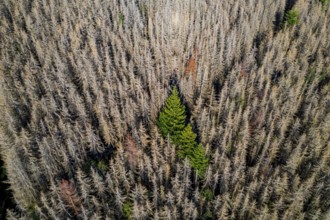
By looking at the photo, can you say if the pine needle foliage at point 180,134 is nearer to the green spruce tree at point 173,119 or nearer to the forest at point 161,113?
the green spruce tree at point 173,119

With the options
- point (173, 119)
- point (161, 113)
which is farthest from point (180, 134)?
point (161, 113)

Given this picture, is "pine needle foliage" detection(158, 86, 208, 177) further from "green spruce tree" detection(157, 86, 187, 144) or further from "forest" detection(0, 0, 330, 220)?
"forest" detection(0, 0, 330, 220)

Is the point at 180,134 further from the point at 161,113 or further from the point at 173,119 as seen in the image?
the point at 161,113

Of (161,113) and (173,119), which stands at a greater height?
(161,113)

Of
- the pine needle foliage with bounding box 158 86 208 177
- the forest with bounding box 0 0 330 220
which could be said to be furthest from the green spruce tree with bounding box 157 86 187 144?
the forest with bounding box 0 0 330 220

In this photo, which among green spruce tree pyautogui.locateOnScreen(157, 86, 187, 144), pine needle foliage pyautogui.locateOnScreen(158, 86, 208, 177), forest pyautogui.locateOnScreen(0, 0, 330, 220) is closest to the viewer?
forest pyautogui.locateOnScreen(0, 0, 330, 220)

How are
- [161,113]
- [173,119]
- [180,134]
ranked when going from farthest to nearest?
1. [161,113]
2. [173,119]
3. [180,134]

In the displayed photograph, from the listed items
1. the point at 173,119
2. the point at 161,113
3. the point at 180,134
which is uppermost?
the point at 161,113

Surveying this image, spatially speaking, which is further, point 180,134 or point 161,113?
point 161,113

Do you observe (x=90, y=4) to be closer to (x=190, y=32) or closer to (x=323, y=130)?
(x=190, y=32)
